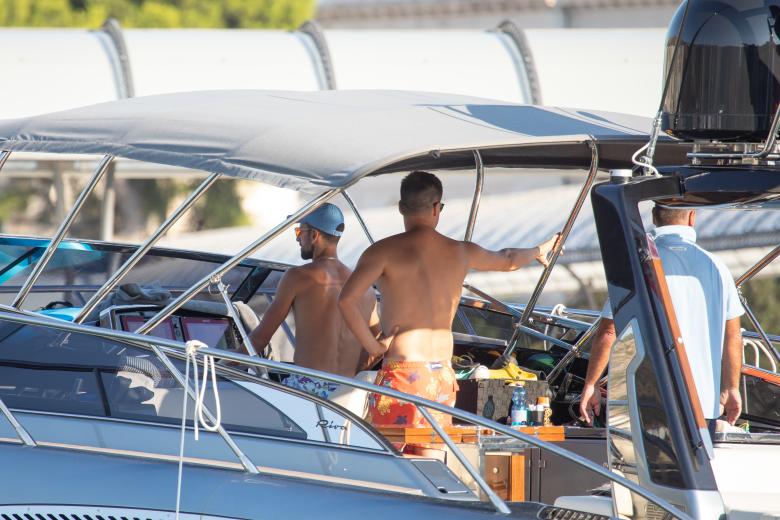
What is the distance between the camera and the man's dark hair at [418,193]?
4.83 meters

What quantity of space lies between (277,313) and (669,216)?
1923 mm

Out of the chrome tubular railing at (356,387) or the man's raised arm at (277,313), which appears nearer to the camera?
the chrome tubular railing at (356,387)

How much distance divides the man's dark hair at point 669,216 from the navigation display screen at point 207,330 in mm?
2210

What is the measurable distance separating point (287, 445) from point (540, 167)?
9.79ft

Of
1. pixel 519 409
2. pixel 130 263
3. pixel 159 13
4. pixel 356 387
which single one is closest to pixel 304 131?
pixel 130 263

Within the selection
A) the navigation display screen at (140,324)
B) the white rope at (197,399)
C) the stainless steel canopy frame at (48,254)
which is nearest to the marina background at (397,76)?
the navigation display screen at (140,324)

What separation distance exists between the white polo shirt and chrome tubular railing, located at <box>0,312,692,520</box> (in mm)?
1010

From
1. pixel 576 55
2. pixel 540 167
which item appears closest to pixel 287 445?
pixel 540 167

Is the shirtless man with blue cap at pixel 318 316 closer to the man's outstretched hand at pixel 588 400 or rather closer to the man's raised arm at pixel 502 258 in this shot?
the man's raised arm at pixel 502 258

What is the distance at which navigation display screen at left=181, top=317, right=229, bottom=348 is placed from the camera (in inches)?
219

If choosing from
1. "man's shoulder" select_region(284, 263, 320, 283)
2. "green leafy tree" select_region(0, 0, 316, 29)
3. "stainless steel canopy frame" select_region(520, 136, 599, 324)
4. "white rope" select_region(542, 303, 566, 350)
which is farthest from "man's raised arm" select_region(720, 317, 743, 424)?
"green leafy tree" select_region(0, 0, 316, 29)

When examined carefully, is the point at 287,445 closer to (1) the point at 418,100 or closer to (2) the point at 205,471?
(2) the point at 205,471

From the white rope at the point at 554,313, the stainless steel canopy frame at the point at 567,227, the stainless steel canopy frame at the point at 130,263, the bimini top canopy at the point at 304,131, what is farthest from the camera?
the white rope at the point at 554,313

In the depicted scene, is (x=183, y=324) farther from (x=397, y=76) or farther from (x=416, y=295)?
(x=397, y=76)
